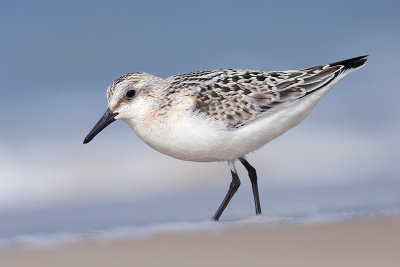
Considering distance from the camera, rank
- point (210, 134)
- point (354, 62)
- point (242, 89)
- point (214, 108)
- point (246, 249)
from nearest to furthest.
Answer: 1. point (246, 249)
2. point (210, 134)
3. point (214, 108)
4. point (242, 89)
5. point (354, 62)

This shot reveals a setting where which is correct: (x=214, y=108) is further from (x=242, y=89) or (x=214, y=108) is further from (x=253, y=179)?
(x=253, y=179)

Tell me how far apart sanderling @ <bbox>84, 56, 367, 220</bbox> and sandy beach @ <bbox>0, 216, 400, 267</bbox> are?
1.77 meters

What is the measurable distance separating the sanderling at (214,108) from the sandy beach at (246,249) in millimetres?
1766

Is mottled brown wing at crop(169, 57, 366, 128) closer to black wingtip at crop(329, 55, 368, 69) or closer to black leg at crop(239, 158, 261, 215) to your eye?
black wingtip at crop(329, 55, 368, 69)

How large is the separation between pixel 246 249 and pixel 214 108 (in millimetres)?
3020

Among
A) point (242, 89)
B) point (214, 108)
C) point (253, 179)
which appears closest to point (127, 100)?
point (214, 108)

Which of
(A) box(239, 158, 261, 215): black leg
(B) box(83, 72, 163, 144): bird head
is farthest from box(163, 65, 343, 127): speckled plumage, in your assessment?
(A) box(239, 158, 261, 215): black leg

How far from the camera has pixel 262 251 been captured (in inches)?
251

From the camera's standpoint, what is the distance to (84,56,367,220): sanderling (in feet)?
29.9

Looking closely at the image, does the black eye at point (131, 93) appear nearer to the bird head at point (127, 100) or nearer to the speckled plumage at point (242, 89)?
the bird head at point (127, 100)

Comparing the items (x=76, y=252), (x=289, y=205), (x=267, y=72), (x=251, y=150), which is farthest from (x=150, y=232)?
(x=289, y=205)

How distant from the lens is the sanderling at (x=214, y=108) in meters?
9.11

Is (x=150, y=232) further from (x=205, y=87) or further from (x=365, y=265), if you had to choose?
(x=365, y=265)

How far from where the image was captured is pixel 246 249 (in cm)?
650
